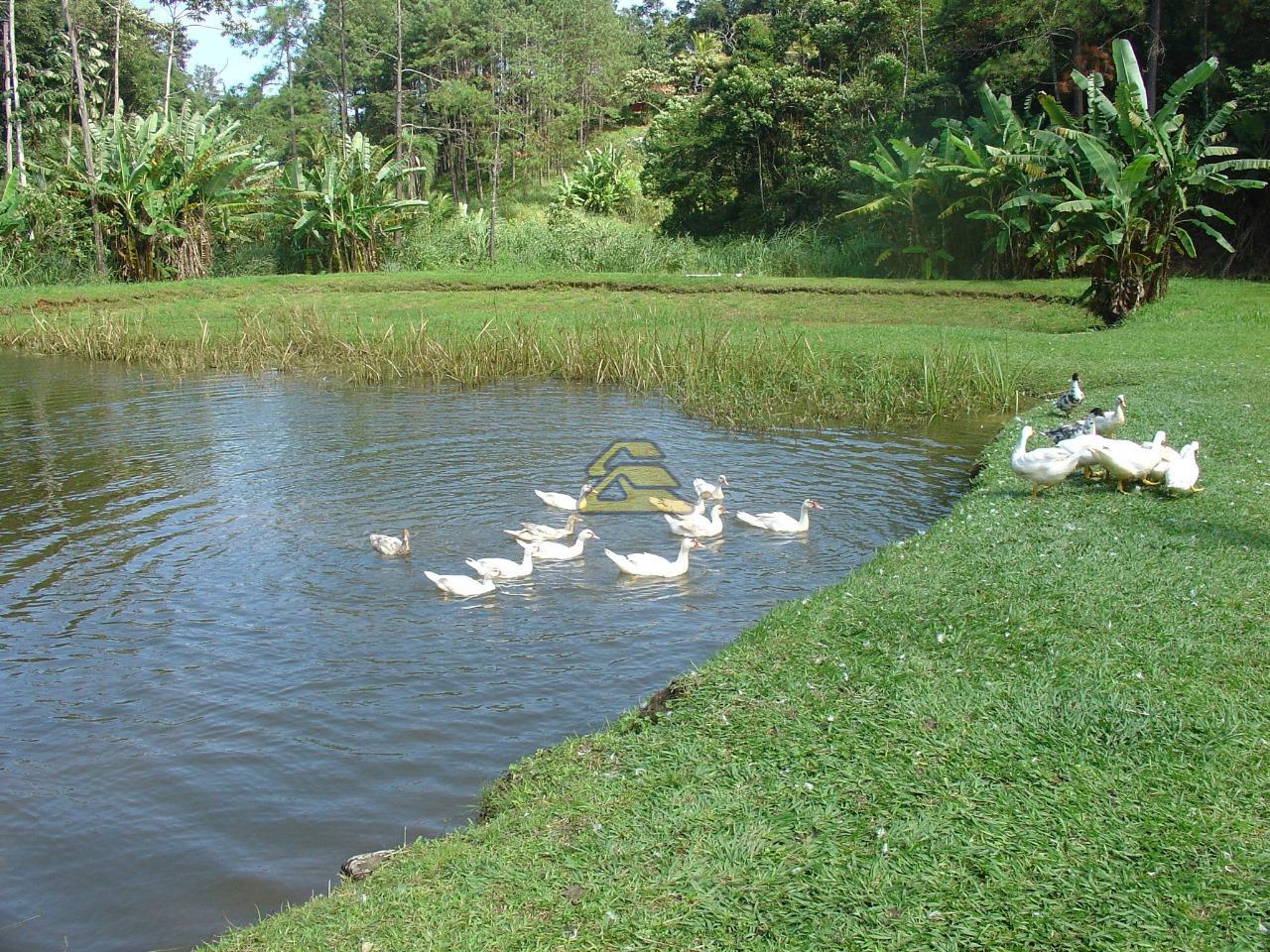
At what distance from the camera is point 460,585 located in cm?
914

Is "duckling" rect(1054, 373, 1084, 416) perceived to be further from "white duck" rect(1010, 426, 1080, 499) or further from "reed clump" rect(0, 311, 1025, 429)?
"white duck" rect(1010, 426, 1080, 499)

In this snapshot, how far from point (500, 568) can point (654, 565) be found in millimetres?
1342

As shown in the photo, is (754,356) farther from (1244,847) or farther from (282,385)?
(1244,847)

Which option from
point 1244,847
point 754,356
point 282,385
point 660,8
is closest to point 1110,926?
point 1244,847

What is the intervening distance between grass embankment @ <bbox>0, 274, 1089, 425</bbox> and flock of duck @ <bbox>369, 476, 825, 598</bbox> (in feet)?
14.8

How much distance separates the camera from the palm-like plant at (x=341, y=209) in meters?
31.3

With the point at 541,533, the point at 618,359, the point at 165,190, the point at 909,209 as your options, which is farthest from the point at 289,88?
the point at 541,533

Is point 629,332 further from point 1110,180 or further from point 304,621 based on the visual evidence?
point 304,621

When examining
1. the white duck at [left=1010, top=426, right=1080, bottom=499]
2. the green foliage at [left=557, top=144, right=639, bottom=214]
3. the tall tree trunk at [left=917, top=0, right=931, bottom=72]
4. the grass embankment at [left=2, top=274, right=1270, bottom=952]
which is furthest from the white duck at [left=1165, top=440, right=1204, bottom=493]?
the green foliage at [left=557, top=144, right=639, bottom=214]

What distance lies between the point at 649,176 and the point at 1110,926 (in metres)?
40.0

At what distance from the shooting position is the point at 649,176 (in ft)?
136

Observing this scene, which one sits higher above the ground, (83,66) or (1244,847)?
→ (83,66)

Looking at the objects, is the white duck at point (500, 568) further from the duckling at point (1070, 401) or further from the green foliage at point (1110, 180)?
the green foliage at point (1110, 180)

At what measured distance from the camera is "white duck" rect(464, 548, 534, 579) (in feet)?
30.8
